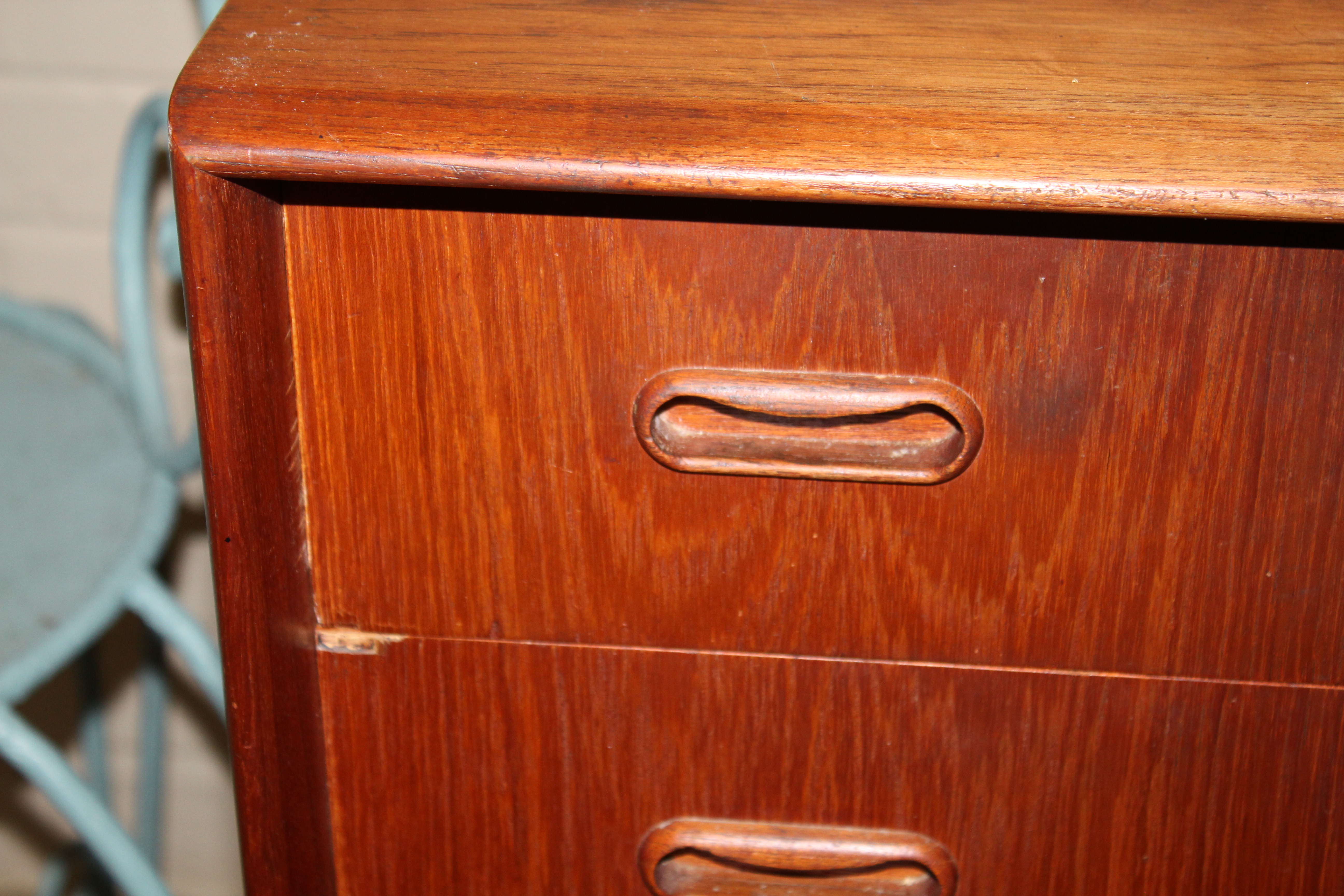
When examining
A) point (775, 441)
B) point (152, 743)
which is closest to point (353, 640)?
point (775, 441)

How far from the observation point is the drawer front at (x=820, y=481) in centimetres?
39

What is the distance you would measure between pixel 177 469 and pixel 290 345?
0.40 m

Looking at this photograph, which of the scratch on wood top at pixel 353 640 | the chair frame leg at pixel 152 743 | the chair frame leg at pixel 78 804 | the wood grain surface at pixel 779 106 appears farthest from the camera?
the chair frame leg at pixel 152 743

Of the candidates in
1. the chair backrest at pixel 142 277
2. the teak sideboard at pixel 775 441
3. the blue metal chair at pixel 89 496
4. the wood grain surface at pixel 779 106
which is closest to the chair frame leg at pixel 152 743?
the blue metal chair at pixel 89 496

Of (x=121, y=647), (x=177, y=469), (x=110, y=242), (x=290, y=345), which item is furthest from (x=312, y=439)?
(x=121, y=647)

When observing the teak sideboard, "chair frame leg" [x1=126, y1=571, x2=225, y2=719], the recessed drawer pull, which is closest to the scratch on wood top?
the teak sideboard

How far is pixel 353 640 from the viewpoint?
46cm

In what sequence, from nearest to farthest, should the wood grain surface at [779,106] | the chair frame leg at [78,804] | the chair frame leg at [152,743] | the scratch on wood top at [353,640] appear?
1. the wood grain surface at [779,106]
2. the scratch on wood top at [353,640]
3. the chair frame leg at [78,804]
4. the chair frame leg at [152,743]

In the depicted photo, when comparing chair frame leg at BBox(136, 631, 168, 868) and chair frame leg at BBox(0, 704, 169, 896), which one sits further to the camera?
chair frame leg at BBox(136, 631, 168, 868)

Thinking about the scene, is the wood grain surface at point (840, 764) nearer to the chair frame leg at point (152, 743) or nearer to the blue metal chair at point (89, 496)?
the blue metal chair at point (89, 496)

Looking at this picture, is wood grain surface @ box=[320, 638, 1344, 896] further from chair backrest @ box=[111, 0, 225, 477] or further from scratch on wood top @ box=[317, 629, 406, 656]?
chair backrest @ box=[111, 0, 225, 477]

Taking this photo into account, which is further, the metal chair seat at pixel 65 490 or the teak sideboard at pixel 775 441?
the metal chair seat at pixel 65 490

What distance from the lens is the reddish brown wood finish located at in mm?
380

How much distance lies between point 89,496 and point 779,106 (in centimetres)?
62
